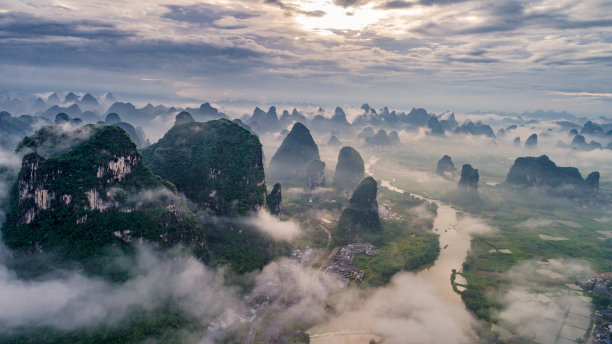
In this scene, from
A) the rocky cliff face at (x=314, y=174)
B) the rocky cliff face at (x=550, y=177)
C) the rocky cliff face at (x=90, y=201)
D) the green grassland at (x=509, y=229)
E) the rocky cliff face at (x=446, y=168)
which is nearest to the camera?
the rocky cliff face at (x=90, y=201)

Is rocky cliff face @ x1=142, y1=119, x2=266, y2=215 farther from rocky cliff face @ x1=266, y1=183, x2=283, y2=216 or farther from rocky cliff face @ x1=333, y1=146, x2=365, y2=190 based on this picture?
rocky cliff face @ x1=333, y1=146, x2=365, y2=190

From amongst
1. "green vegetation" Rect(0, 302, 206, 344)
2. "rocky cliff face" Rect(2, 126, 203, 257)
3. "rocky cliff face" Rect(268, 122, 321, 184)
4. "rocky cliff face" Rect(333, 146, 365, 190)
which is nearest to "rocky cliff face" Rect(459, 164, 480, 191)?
"rocky cliff face" Rect(333, 146, 365, 190)

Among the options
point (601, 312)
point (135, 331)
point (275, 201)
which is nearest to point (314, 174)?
point (275, 201)

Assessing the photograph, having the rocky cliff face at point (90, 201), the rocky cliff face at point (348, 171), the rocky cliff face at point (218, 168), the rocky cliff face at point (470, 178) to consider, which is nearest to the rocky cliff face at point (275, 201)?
the rocky cliff face at point (218, 168)

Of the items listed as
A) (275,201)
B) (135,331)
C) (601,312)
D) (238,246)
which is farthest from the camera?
(275,201)

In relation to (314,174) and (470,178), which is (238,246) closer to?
(314,174)

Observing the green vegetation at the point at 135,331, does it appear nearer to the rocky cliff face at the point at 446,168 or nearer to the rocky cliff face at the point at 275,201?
the rocky cliff face at the point at 275,201

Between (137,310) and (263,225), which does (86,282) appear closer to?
(137,310)
